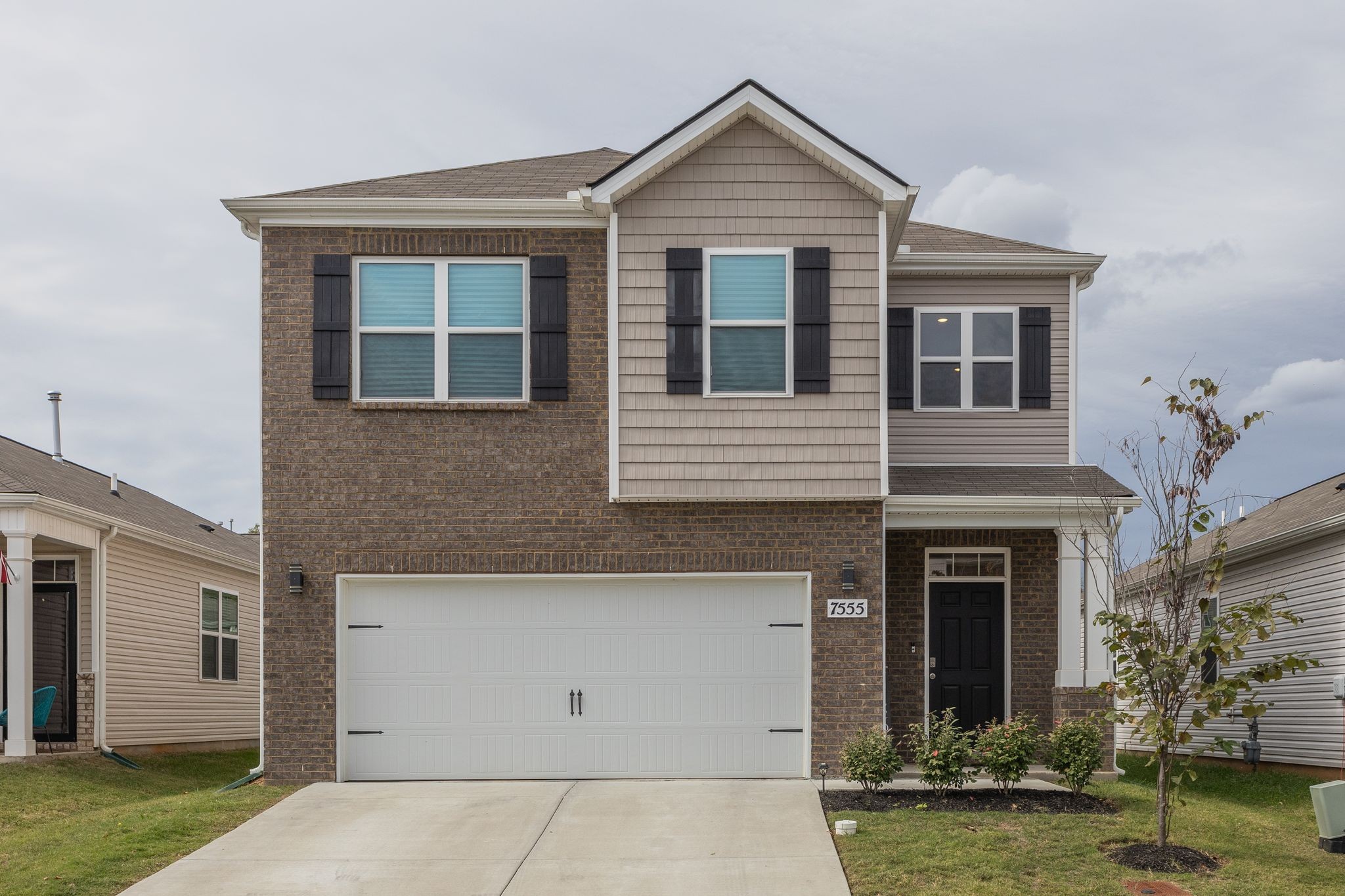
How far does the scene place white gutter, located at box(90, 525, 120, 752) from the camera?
15.4 metres

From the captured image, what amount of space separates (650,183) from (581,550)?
3.81 m

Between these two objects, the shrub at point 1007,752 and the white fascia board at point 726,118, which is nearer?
the shrub at point 1007,752

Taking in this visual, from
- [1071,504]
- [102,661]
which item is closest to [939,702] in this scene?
[1071,504]

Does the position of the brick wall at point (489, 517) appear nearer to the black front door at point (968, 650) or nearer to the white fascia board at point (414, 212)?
the black front door at point (968, 650)

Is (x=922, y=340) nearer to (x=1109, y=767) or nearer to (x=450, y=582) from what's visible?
(x=1109, y=767)

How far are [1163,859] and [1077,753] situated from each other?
2.01 meters

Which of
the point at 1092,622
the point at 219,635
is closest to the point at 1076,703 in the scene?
the point at 1092,622

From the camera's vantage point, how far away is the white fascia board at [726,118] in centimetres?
1208

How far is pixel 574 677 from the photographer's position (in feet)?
40.8

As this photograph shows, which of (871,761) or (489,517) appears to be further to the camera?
(489,517)

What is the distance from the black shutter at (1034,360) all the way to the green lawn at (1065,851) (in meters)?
4.52

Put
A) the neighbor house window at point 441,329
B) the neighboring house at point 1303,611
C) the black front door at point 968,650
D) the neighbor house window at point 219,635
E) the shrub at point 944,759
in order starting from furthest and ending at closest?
the neighbor house window at point 219,635 → the black front door at point 968,650 → the neighboring house at point 1303,611 → the neighbor house window at point 441,329 → the shrub at point 944,759

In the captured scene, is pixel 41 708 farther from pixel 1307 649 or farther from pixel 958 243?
pixel 1307 649

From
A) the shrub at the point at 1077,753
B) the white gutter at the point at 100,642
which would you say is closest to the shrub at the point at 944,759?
the shrub at the point at 1077,753
